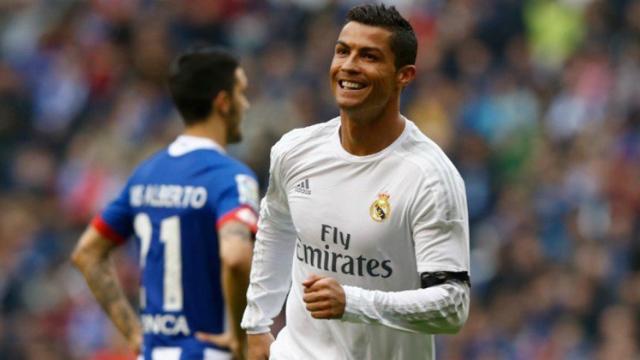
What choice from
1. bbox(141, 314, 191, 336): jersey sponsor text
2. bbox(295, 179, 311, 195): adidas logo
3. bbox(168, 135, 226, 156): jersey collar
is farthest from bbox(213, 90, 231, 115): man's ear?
bbox(295, 179, 311, 195): adidas logo

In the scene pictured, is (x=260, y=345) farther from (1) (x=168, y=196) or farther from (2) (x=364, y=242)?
(1) (x=168, y=196)

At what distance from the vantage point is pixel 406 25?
6688 millimetres

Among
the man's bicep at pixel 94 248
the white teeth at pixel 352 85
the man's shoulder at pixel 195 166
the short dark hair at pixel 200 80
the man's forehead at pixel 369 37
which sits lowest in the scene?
the man's bicep at pixel 94 248

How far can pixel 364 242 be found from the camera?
663 cm

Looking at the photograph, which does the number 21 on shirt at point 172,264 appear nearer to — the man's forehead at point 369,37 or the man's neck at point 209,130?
the man's neck at point 209,130

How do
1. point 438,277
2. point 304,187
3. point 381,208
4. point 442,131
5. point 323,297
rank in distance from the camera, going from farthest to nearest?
point 442,131, point 304,187, point 381,208, point 438,277, point 323,297

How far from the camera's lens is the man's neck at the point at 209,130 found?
8562mm

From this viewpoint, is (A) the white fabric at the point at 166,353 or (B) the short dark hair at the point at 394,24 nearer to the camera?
(B) the short dark hair at the point at 394,24

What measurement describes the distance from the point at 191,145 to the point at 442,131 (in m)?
6.94

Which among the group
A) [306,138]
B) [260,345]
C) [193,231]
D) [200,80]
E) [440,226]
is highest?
[200,80]

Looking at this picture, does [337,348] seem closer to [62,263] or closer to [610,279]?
[610,279]

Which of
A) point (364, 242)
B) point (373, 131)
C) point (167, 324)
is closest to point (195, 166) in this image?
point (167, 324)

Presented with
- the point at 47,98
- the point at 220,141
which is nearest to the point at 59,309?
the point at 47,98

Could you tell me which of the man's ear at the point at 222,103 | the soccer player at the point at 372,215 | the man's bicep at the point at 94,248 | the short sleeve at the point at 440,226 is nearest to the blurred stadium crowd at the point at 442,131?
the man's ear at the point at 222,103
